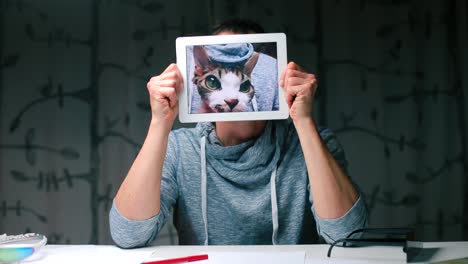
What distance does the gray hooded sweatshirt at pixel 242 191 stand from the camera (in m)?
1.30

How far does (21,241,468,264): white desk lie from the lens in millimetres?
991

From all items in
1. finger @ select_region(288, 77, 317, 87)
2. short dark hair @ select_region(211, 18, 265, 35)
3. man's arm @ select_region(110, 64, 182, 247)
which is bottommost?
man's arm @ select_region(110, 64, 182, 247)

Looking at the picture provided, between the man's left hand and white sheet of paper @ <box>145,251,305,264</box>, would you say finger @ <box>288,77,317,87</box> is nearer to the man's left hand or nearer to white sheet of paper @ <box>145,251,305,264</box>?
the man's left hand

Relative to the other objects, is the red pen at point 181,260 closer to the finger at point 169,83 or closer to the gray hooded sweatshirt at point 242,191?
the gray hooded sweatshirt at point 242,191

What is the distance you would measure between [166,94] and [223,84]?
12 cm

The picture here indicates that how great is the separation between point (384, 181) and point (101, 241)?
1210 mm

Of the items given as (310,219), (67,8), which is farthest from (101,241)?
(310,219)

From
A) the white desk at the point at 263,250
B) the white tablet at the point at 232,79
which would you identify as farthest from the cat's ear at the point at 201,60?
the white desk at the point at 263,250

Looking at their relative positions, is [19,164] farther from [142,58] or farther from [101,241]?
[142,58]

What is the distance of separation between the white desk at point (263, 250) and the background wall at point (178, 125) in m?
1.24

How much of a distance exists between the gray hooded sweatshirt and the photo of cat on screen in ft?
0.55

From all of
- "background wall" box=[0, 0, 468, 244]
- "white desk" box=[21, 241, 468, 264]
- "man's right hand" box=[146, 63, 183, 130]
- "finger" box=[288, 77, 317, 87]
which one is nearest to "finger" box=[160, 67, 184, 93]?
"man's right hand" box=[146, 63, 183, 130]

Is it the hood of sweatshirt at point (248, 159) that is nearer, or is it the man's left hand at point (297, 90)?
the man's left hand at point (297, 90)

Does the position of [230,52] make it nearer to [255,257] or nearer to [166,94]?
[166,94]
